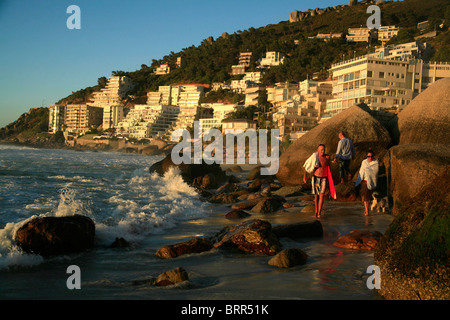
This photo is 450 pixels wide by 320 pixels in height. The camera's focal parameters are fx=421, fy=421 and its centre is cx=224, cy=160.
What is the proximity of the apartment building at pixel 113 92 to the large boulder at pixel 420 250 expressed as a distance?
16481cm

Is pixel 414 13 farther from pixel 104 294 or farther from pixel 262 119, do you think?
pixel 104 294

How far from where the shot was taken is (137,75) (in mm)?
189375

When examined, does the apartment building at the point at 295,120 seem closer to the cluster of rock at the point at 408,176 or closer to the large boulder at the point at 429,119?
the cluster of rock at the point at 408,176

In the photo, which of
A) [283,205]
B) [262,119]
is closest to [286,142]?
[262,119]

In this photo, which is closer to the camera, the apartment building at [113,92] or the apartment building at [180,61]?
the apartment building at [113,92]

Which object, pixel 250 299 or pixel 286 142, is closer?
pixel 250 299

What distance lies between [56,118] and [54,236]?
16155cm

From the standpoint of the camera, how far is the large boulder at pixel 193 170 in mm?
20203

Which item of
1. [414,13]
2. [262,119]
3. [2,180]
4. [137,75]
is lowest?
[2,180]

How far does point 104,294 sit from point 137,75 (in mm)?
192678

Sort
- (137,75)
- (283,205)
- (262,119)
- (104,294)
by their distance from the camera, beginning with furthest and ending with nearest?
(137,75), (262,119), (283,205), (104,294)

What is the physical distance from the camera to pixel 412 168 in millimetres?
8680

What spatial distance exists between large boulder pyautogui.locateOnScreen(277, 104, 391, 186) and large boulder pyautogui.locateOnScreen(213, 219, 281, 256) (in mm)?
7205

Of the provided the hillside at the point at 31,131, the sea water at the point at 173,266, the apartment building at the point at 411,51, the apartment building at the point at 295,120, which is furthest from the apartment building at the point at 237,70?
the sea water at the point at 173,266
